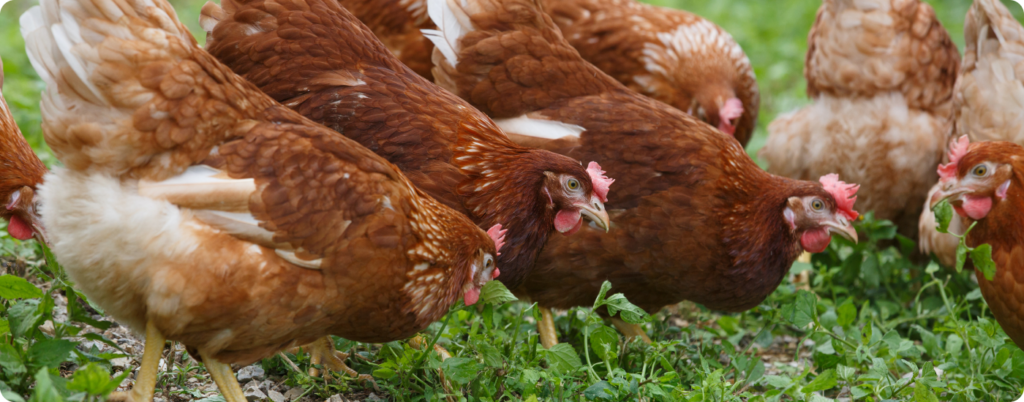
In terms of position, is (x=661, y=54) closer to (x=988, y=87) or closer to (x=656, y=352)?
(x=988, y=87)

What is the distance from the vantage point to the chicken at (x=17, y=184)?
7.67 feet

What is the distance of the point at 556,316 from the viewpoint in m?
3.15

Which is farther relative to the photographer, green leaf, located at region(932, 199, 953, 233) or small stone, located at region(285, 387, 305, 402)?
green leaf, located at region(932, 199, 953, 233)

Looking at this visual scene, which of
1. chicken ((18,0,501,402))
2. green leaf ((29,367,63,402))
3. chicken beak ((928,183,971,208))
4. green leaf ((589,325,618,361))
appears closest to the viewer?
green leaf ((29,367,63,402))

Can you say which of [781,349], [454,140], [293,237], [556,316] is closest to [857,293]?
[781,349]

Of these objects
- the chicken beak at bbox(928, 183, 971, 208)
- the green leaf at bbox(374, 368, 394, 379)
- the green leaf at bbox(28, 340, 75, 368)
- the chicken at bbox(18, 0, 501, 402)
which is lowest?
the green leaf at bbox(374, 368, 394, 379)

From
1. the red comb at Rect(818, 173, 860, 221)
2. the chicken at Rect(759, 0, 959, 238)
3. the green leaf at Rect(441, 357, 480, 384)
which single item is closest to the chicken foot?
the green leaf at Rect(441, 357, 480, 384)

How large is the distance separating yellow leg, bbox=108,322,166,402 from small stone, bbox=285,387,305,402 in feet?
1.48

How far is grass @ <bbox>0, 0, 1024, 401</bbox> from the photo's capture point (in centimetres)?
205

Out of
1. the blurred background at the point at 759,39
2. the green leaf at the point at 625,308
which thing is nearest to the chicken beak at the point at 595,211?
the green leaf at the point at 625,308

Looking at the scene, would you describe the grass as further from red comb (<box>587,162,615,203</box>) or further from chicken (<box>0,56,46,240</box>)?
red comb (<box>587,162,615,203</box>)

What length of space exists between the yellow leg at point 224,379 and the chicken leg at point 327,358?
0.43m

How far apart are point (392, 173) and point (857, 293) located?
2451 millimetres

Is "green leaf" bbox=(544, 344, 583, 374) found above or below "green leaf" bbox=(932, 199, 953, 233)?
below
